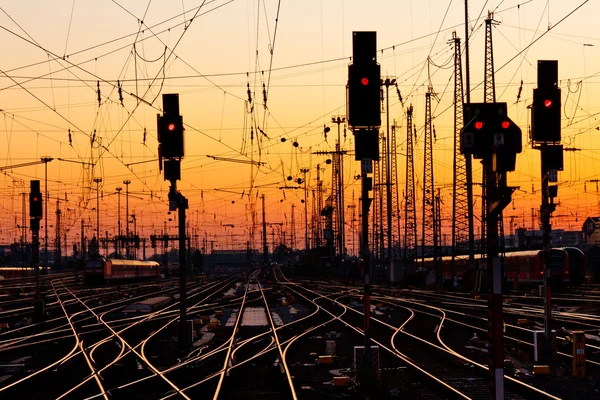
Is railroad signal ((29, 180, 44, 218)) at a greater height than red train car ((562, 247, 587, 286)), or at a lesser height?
greater

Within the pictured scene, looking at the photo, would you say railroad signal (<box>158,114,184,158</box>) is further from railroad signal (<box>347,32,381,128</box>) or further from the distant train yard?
railroad signal (<box>347,32,381,128</box>)

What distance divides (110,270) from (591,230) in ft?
407

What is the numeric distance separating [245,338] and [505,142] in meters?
19.1

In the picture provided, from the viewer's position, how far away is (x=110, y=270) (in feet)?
304

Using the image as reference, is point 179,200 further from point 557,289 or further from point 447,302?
point 557,289

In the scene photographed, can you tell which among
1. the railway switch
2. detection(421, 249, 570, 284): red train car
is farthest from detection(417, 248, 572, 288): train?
the railway switch

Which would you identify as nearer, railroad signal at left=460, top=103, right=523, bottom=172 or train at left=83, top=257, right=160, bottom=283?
railroad signal at left=460, top=103, right=523, bottom=172

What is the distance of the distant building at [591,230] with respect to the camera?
174000 millimetres

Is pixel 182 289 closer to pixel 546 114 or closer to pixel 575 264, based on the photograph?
pixel 546 114

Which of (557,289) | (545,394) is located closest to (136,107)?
(545,394)

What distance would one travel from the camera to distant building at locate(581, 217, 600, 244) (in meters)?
174

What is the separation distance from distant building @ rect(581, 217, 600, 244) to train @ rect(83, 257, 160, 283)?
93.1m

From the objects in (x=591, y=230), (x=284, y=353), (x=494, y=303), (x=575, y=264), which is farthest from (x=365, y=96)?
(x=591, y=230)

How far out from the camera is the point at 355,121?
70.3 feet
